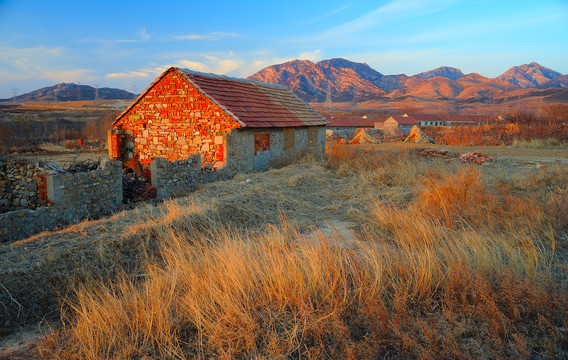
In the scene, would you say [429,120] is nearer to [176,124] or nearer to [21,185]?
[176,124]

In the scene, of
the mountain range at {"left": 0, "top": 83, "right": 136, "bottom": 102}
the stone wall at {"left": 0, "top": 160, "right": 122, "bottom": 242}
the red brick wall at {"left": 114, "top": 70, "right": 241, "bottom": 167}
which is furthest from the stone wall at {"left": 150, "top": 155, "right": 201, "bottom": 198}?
the mountain range at {"left": 0, "top": 83, "right": 136, "bottom": 102}

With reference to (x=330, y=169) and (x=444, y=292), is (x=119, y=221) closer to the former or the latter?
(x=444, y=292)

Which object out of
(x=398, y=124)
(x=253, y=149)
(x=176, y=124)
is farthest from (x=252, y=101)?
(x=398, y=124)

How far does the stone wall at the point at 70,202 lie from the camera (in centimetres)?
648

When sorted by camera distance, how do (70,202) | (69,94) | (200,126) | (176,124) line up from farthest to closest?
(69,94) < (176,124) < (200,126) < (70,202)

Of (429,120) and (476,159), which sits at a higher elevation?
(429,120)

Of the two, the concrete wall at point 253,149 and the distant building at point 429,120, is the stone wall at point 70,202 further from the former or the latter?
the distant building at point 429,120

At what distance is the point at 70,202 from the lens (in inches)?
299

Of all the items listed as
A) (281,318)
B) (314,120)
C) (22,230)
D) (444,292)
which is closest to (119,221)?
(22,230)

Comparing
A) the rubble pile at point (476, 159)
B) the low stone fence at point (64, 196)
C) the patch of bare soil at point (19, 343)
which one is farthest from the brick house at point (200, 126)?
the patch of bare soil at point (19, 343)

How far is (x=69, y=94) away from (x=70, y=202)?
598ft

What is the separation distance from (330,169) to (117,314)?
11940 millimetres

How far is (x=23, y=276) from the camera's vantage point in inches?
180

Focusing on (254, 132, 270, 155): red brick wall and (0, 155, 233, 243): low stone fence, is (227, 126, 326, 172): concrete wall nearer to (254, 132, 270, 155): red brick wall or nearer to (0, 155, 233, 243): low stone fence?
(254, 132, 270, 155): red brick wall
